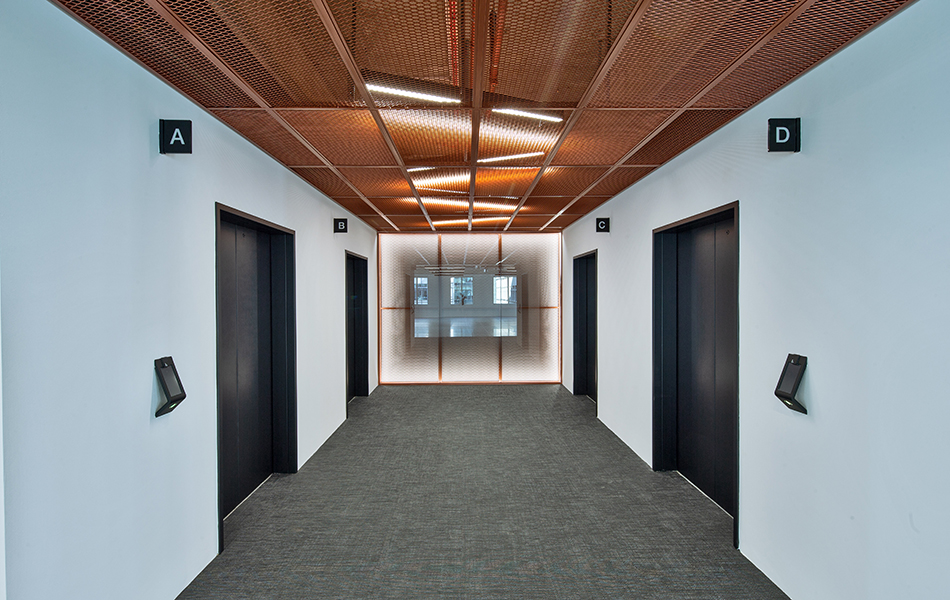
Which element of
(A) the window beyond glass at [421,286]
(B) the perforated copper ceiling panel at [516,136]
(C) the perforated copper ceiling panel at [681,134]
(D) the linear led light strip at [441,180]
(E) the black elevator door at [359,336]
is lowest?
(E) the black elevator door at [359,336]

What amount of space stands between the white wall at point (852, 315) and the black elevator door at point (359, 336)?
17.5ft

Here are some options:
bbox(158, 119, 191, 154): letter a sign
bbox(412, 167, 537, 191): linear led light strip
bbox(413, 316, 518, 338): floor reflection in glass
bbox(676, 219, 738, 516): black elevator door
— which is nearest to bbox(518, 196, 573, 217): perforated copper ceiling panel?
bbox(412, 167, 537, 191): linear led light strip

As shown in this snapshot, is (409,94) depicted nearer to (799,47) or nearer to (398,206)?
(799,47)

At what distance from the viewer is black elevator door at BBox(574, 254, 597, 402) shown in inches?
285

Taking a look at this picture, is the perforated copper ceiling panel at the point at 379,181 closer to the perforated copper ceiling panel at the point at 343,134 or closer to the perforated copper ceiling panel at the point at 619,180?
the perforated copper ceiling panel at the point at 343,134

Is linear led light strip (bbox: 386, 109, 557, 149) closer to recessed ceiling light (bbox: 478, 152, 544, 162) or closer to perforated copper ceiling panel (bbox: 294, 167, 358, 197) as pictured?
recessed ceiling light (bbox: 478, 152, 544, 162)

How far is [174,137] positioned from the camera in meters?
2.39

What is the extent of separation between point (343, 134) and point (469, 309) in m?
5.25

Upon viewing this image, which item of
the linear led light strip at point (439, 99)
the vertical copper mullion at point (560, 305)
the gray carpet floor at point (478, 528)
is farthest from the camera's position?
the vertical copper mullion at point (560, 305)

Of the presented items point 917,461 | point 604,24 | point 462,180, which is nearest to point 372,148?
point 462,180

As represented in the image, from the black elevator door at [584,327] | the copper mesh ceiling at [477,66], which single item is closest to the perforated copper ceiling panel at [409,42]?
the copper mesh ceiling at [477,66]

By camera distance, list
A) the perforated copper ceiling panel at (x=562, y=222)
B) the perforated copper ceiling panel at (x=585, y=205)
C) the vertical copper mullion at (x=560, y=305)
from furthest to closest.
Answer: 1. the vertical copper mullion at (x=560, y=305)
2. the perforated copper ceiling panel at (x=562, y=222)
3. the perforated copper ceiling panel at (x=585, y=205)

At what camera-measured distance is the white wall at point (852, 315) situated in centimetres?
172

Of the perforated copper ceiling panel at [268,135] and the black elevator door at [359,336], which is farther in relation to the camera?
the black elevator door at [359,336]
